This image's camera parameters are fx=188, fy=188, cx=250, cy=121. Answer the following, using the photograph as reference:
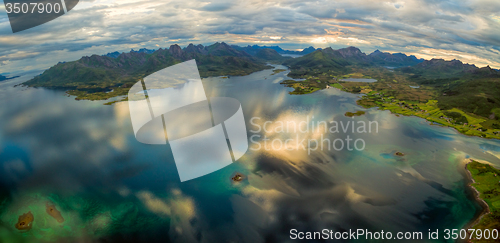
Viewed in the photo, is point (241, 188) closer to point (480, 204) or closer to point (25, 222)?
point (25, 222)

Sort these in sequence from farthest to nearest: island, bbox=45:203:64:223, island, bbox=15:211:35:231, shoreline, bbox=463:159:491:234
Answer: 1. island, bbox=45:203:64:223
2. island, bbox=15:211:35:231
3. shoreline, bbox=463:159:491:234

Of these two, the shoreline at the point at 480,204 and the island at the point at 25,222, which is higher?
the shoreline at the point at 480,204

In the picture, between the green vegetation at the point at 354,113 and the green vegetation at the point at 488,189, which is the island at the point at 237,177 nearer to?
the green vegetation at the point at 488,189

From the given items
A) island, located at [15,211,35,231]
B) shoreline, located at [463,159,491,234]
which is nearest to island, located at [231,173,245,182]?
island, located at [15,211,35,231]

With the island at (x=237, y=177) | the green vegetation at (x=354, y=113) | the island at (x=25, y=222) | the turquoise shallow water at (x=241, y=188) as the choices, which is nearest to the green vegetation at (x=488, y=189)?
the turquoise shallow water at (x=241, y=188)

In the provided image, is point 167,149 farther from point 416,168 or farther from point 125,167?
point 416,168

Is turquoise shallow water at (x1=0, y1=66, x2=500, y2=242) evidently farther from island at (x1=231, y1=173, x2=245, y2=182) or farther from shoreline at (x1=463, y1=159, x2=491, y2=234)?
island at (x1=231, y1=173, x2=245, y2=182)

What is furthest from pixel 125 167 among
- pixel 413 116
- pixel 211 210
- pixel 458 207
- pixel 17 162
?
pixel 413 116

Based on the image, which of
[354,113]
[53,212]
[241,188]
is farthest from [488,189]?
[53,212]
